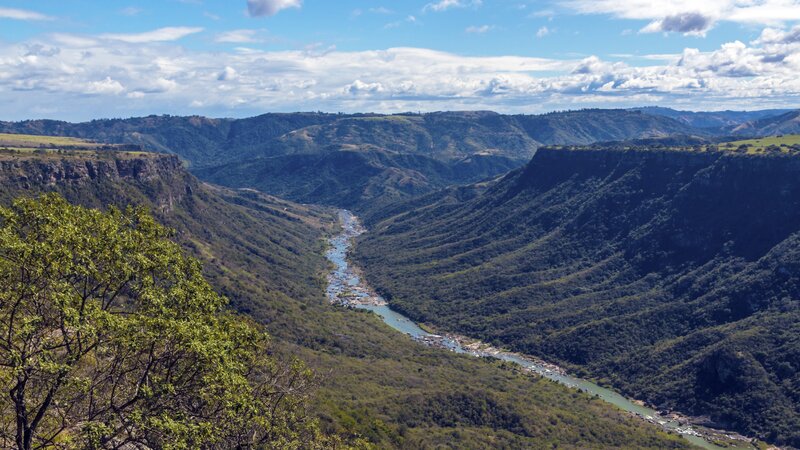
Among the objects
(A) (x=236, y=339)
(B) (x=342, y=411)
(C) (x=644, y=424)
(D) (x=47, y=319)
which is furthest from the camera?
(C) (x=644, y=424)

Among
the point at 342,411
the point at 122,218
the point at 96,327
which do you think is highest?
the point at 122,218

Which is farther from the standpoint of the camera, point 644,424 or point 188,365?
point 644,424

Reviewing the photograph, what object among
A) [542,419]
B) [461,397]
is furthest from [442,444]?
[542,419]

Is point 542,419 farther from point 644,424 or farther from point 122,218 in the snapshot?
point 122,218

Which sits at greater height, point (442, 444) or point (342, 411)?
point (342, 411)

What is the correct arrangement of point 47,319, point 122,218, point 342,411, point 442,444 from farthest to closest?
1. point 442,444
2. point 342,411
3. point 122,218
4. point 47,319

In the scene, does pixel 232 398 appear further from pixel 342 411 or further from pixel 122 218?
pixel 342 411
